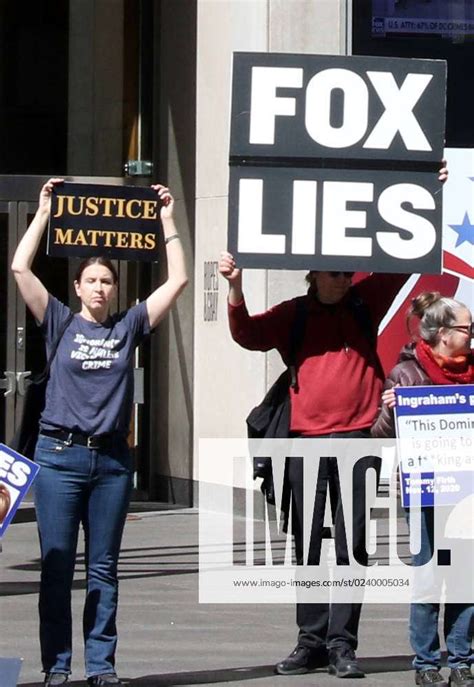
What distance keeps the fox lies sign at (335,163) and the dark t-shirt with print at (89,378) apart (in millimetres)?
730

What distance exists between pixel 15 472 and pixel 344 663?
1765 millimetres

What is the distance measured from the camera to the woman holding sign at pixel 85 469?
6.92m

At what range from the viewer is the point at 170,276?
726 centimetres

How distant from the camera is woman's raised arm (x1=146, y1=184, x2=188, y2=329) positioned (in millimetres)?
7191

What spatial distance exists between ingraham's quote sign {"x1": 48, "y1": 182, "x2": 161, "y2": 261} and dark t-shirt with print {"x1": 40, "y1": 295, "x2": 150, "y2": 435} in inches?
15.2

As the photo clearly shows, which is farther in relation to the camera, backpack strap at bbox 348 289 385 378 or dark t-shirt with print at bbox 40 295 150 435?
backpack strap at bbox 348 289 385 378

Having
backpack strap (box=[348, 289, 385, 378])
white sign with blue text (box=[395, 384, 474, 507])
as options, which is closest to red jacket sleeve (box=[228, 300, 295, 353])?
backpack strap (box=[348, 289, 385, 378])

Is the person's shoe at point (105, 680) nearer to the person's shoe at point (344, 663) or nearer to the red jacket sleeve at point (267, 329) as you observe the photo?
the person's shoe at point (344, 663)

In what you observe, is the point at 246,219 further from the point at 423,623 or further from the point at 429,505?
the point at 423,623

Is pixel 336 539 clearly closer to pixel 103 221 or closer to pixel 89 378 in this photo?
pixel 89 378

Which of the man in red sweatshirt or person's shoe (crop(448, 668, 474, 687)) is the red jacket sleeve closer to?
the man in red sweatshirt

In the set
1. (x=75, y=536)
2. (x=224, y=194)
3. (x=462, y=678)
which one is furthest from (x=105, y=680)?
(x=224, y=194)

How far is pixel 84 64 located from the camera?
48.7 feet

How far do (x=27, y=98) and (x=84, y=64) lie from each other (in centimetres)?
62
